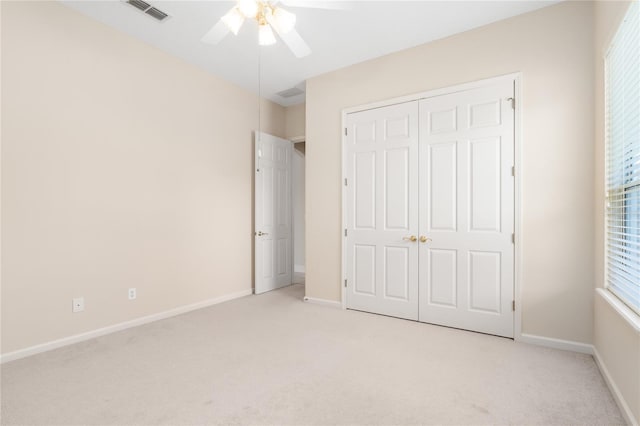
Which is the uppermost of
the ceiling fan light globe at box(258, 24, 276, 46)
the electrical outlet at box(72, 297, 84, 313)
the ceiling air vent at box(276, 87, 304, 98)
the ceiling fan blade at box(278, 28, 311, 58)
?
the ceiling air vent at box(276, 87, 304, 98)

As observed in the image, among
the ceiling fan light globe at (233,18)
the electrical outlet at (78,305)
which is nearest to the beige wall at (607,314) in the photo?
the ceiling fan light globe at (233,18)

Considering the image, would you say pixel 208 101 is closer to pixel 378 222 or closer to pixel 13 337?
pixel 378 222

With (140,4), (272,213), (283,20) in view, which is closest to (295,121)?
(272,213)

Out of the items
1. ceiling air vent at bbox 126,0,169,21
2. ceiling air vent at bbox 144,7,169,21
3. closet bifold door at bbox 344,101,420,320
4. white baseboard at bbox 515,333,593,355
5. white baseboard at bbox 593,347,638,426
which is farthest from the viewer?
closet bifold door at bbox 344,101,420,320

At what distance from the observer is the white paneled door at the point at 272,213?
476 centimetres

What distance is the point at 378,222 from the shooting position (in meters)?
3.73

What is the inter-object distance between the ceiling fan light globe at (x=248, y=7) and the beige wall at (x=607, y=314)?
7.04ft

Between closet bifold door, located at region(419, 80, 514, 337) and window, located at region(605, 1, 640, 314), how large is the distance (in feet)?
→ 2.43

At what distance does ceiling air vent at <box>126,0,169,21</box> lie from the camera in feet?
9.10

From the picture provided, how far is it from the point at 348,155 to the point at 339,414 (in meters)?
2.80

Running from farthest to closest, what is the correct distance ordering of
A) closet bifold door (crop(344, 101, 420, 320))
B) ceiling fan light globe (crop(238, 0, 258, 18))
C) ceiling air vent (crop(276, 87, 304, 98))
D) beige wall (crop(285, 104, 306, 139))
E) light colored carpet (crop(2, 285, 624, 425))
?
beige wall (crop(285, 104, 306, 139)) → ceiling air vent (crop(276, 87, 304, 98)) → closet bifold door (crop(344, 101, 420, 320)) → ceiling fan light globe (crop(238, 0, 258, 18)) → light colored carpet (crop(2, 285, 624, 425))

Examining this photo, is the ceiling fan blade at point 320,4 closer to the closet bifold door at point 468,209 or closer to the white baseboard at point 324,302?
the closet bifold door at point 468,209

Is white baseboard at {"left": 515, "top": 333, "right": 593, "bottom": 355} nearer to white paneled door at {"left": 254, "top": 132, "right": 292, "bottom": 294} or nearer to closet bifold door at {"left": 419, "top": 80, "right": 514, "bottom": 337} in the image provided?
closet bifold door at {"left": 419, "top": 80, "right": 514, "bottom": 337}

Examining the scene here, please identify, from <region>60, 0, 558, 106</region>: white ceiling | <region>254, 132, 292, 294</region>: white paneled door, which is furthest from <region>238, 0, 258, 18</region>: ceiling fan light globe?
<region>254, 132, 292, 294</region>: white paneled door
